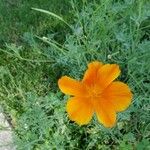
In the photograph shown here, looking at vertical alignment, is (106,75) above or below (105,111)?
above

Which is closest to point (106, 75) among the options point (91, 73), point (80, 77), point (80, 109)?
point (91, 73)

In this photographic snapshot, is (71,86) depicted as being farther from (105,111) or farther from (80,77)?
(80,77)

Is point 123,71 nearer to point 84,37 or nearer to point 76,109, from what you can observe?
point 84,37

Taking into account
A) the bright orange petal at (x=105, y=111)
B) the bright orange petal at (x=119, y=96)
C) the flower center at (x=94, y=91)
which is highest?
the flower center at (x=94, y=91)

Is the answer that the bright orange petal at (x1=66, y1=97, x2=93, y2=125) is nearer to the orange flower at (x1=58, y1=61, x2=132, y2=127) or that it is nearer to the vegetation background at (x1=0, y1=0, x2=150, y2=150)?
the orange flower at (x1=58, y1=61, x2=132, y2=127)

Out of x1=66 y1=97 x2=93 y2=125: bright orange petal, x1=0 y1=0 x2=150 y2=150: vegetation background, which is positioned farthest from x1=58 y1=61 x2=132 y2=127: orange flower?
x1=0 y1=0 x2=150 y2=150: vegetation background

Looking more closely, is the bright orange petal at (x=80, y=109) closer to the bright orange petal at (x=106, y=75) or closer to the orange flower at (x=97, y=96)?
the orange flower at (x=97, y=96)

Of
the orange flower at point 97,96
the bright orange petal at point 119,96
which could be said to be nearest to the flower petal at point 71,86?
the orange flower at point 97,96
